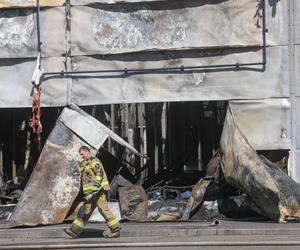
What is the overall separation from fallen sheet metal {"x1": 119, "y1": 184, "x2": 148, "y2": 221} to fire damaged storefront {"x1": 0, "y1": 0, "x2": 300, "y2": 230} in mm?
23

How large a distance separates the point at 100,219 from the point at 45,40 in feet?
11.9

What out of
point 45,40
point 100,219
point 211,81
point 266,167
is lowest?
point 100,219

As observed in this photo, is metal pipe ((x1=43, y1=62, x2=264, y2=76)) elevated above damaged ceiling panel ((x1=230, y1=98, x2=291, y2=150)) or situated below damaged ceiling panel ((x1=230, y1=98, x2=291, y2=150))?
above

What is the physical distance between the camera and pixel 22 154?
17.9 metres

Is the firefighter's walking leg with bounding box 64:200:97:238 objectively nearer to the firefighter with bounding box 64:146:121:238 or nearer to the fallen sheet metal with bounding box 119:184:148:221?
the firefighter with bounding box 64:146:121:238

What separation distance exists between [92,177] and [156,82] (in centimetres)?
262

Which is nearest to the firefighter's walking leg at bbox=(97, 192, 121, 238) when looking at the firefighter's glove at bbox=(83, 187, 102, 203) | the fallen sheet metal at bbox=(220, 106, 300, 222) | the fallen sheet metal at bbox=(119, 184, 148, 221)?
the firefighter's glove at bbox=(83, 187, 102, 203)

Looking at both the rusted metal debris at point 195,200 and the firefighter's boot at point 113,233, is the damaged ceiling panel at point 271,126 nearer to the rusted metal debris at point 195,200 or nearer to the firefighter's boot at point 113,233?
the rusted metal debris at point 195,200

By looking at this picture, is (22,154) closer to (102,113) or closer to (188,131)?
(102,113)

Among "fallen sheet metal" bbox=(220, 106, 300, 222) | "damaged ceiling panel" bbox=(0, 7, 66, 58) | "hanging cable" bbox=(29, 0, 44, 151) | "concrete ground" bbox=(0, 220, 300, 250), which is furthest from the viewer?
"damaged ceiling panel" bbox=(0, 7, 66, 58)

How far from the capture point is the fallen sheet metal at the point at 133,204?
13.2 metres

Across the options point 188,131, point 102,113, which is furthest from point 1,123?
point 188,131

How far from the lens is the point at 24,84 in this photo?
13.8 metres

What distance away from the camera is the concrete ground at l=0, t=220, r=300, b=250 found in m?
10.8
